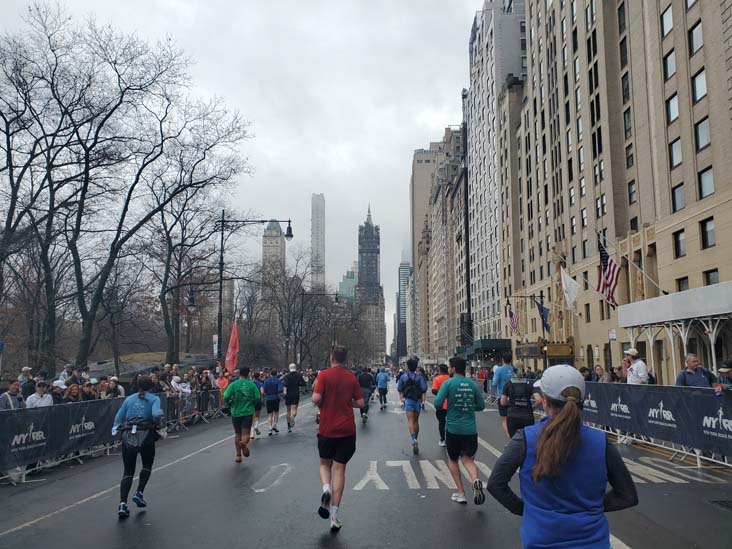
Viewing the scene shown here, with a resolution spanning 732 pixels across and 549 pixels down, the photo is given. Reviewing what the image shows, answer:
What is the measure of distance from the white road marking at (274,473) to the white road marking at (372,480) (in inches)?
52.9

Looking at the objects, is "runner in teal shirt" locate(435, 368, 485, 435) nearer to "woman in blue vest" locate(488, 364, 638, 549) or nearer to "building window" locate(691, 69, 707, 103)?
"woman in blue vest" locate(488, 364, 638, 549)

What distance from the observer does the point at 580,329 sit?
44.9 metres

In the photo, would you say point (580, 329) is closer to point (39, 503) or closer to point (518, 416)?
point (518, 416)

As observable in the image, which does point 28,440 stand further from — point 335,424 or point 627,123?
point 627,123

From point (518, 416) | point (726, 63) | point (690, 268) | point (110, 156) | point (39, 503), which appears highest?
point (726, 63)

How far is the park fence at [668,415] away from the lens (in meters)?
10.4

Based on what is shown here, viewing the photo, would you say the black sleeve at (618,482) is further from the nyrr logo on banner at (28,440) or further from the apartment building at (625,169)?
the apartment building at (625,169)

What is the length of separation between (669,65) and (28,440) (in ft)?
107

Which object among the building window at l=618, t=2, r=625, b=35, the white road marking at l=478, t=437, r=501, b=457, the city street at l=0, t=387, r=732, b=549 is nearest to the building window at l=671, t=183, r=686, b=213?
the building window at l=618, t=2, r=625, b=35

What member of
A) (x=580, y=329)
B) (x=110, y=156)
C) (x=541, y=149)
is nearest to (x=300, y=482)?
(x=110, y=156)

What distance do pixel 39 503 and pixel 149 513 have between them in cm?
231

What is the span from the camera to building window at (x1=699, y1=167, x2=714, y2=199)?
89.3ft

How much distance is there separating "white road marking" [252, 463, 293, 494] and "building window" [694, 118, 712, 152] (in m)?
25.1

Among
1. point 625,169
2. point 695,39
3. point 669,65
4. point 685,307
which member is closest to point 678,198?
point 669,65
